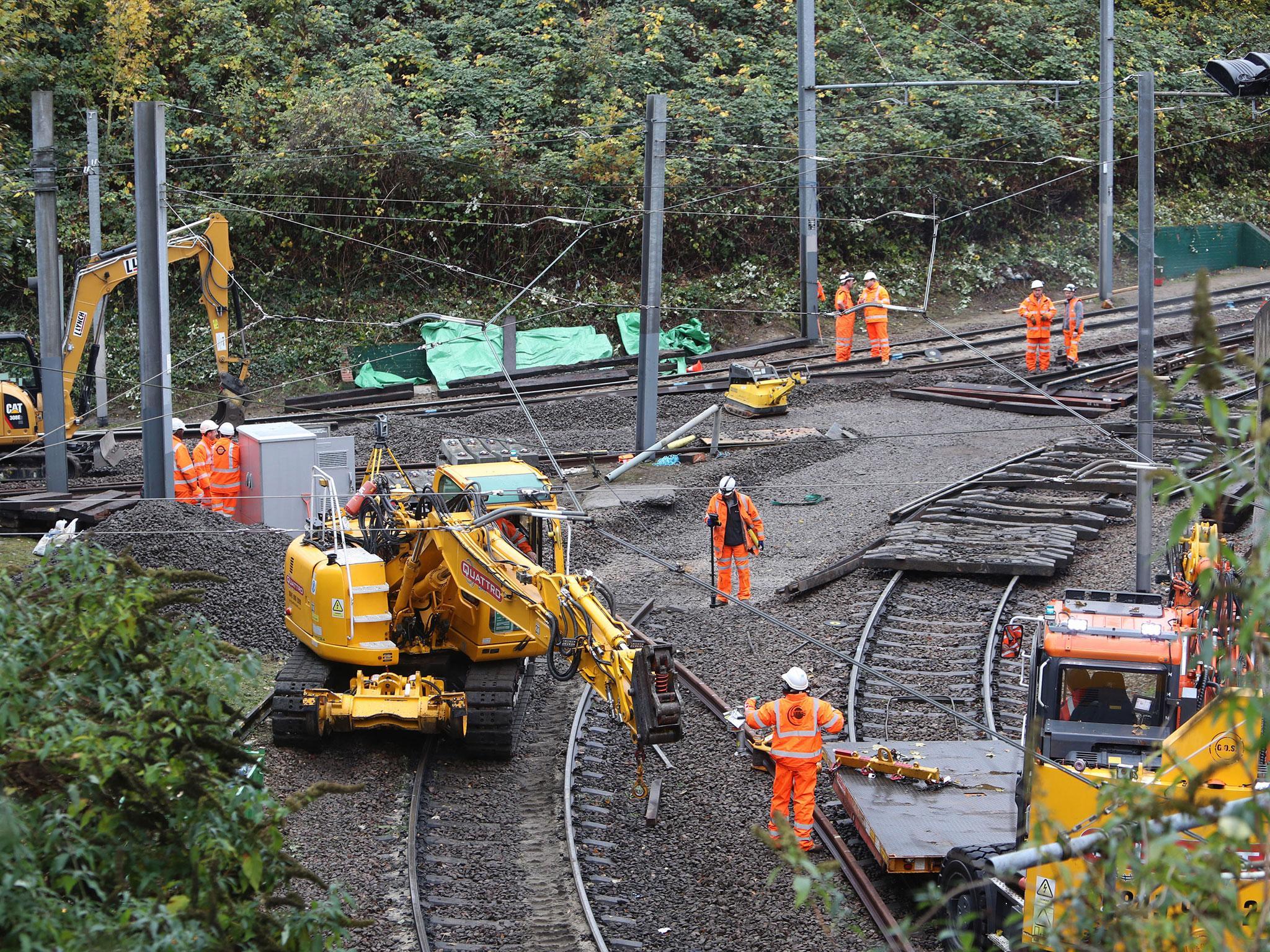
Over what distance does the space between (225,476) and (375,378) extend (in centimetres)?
1082

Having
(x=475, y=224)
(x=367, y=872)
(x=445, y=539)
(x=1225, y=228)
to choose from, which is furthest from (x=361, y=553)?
(x=1225, y=228)

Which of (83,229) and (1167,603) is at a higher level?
(83,229)

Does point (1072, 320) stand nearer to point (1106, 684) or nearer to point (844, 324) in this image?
point (844, 324)

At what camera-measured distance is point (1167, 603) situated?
40.9 feet

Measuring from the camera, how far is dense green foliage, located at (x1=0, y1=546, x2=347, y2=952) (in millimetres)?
4578

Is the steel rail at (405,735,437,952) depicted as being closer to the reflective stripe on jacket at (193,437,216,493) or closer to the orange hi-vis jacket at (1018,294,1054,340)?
the reflective stripe on jacket at (193,437,216,493)

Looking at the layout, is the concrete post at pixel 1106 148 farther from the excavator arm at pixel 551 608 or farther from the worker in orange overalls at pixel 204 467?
the excavator arm at pixel 551 608

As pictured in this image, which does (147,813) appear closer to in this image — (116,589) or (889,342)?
(116,589)

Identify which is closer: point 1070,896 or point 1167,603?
point 1070,896

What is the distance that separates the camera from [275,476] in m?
19.2

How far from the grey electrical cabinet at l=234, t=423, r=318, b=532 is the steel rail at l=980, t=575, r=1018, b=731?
9316 millimetres

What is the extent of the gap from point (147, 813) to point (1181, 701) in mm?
6713

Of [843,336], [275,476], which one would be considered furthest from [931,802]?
[843,336]

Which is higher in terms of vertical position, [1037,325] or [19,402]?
[1037,325]
